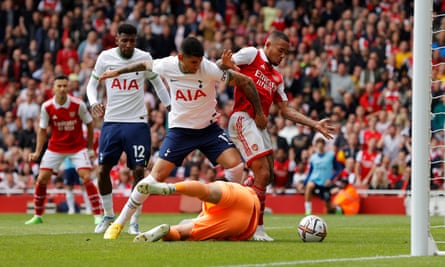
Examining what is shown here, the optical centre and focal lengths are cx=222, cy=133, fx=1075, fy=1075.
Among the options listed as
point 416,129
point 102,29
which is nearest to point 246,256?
point 416,129

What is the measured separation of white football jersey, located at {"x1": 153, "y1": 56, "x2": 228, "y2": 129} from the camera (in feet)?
41.9

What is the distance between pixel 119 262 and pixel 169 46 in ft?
71.4

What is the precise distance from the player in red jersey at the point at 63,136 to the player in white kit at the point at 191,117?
6.02 meters

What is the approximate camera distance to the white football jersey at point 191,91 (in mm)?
12758

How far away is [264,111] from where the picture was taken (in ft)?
45.3

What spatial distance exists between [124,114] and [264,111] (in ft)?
7.87

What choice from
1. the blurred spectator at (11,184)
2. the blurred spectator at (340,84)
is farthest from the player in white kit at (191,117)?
the blurred spectator at (340,84)

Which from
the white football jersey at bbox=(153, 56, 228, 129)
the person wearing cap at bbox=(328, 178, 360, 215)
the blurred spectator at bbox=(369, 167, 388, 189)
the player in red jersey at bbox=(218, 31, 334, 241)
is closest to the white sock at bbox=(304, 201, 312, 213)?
the person wearing cap at bbox=(328, 178, 360, 215)

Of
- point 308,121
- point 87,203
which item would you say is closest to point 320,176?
point 87,203

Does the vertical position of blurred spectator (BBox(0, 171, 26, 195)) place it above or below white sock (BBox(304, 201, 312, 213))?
above

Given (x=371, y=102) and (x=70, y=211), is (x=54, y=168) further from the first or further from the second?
(x=371, y=102)

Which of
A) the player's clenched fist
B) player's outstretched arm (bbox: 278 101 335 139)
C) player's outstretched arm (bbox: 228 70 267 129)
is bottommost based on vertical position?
player's outstretched arm (bbox: 278 101 335 139)

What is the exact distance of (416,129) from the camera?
34.4 ft

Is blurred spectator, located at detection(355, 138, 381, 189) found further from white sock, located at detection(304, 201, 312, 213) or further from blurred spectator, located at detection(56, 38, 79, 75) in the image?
blurred spectator, located at detection(56, 38, 79, 75)
